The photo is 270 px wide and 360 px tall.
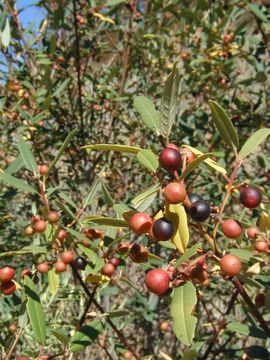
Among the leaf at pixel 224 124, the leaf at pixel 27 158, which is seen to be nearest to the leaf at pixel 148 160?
the leaf at pixel 224 124

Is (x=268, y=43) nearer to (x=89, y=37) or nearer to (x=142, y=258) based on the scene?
(x=89, y=37)

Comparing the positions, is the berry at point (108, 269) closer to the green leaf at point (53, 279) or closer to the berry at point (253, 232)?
the green leaf at point (53, 279)

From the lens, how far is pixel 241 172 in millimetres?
2992

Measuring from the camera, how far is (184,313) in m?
0.88

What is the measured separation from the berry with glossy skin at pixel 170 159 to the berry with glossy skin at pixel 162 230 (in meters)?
0.11

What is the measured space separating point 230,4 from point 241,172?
1.12 meters

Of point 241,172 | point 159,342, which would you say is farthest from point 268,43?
point 159,342

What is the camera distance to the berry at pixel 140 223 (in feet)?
3.02

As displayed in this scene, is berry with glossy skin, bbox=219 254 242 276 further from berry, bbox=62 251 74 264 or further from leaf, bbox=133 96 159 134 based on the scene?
berry, bbox=62 251 74 264

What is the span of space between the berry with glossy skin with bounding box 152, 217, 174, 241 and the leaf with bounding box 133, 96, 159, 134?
232 mm

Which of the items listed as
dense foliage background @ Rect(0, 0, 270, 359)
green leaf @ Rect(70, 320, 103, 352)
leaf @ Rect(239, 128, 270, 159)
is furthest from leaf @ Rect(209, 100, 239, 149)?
dense foliage background @ Rect(0, 0, 270, 359)

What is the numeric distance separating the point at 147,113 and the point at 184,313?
0.47 m

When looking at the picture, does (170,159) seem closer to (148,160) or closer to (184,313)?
(148,160)

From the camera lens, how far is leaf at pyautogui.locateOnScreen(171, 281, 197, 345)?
859mm
